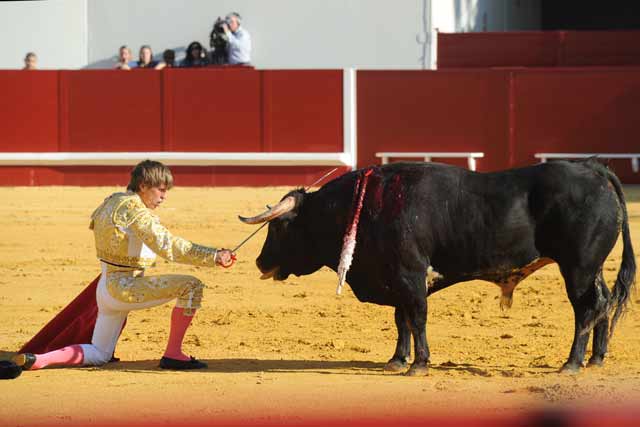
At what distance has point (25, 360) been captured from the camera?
5.84 m

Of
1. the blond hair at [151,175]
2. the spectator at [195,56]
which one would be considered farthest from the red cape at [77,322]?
the spectator at [195,56]

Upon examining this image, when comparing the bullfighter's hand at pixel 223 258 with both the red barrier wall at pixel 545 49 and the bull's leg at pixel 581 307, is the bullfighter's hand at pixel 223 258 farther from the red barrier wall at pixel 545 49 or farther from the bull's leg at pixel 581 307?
the red barrier wall at pixel 545 49

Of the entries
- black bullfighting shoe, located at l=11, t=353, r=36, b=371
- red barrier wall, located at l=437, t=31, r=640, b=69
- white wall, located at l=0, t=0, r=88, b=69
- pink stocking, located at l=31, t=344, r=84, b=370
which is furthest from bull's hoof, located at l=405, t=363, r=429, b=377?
white wall, located at l=0, t=0, r=88, b=69

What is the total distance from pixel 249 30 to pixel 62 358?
41.7 ft

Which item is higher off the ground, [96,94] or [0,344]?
[96,94]

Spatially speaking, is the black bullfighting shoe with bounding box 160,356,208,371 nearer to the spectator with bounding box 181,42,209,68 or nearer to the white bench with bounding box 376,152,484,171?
the white bench with bounding box 376,152,484,171

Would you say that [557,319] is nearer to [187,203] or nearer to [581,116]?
[187,203]

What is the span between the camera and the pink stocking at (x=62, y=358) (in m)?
5.91

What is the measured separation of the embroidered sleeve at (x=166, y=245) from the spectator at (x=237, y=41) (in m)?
11.4

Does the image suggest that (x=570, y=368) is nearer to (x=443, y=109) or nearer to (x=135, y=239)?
(x=135, y=239)

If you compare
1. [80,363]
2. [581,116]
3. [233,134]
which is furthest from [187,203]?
[80,363]

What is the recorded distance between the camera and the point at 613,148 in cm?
1591

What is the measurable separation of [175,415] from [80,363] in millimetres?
1245

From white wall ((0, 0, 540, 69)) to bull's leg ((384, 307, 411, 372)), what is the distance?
12.1m
